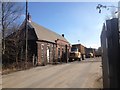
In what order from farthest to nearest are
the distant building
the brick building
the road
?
the brick building
the distant building
the road

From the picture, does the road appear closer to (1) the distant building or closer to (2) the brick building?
(1) the distant building

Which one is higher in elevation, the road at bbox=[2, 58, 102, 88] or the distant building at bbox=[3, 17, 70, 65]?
the distant building at bbox=[3, 17, 70, 65]

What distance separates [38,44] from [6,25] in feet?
34.9

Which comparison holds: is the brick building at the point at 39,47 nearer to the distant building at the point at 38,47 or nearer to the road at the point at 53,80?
the distant building at the point at 38,47

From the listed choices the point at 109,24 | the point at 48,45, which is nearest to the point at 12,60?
the point at 48,45

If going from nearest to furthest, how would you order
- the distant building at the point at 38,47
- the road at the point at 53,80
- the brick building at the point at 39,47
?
1. the road at the point at 53,80
2. the distant building at the point at 38,47
3. the brick building at the point at 39,47

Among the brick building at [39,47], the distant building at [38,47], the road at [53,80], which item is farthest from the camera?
the brick building at [39,47]

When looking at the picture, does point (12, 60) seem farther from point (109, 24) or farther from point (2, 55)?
point (109, 24)

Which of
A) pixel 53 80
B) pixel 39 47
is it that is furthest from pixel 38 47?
pixel 53 80

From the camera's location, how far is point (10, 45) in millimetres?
37625

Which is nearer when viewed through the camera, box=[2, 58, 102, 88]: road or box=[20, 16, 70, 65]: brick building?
box=[2, 58, 102, 88]: road

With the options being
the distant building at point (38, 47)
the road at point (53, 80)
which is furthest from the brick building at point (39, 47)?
the road at point (53, 80)

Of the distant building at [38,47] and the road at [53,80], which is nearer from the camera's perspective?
the road at [53,80]

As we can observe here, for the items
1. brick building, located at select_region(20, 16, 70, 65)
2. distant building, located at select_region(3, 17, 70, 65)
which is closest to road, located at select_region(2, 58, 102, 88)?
distant building, located at select_region(3, 17, 70, 65)
